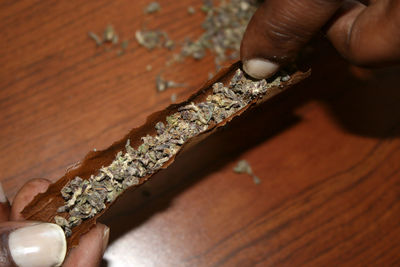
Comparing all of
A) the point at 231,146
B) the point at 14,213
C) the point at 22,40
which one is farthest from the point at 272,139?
the point at 22,40

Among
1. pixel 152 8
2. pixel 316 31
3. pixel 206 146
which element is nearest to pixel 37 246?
pixel 206 146

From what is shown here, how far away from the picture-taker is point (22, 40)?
1.08 metres

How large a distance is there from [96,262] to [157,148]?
0.88ft

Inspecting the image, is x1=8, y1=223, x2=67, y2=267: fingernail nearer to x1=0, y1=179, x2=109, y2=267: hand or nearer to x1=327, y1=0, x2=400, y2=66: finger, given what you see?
x1=0, y1=179, x2=109, y2=267: hand

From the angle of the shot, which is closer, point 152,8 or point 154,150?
point 154,150

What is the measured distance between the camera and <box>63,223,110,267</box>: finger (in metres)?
0.74

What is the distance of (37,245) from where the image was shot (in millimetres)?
645

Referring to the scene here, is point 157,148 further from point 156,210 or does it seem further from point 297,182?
point 297,182

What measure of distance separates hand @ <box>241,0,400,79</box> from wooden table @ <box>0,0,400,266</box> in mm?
295

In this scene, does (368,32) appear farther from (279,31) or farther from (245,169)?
(245,169)

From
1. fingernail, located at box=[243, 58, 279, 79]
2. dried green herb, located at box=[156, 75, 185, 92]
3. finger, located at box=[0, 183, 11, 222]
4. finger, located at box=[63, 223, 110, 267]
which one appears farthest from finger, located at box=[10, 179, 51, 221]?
fingernail, located at box=[243, 58, 279, 79]

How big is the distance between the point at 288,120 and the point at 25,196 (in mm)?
681

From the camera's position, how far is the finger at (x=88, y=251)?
0.74 m

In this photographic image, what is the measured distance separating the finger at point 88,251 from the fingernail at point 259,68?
1.43 ft
